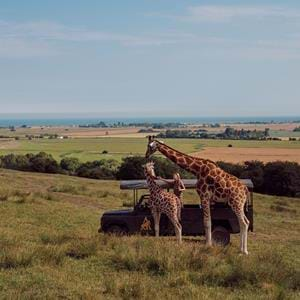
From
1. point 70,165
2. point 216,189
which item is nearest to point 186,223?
A: point 216,189

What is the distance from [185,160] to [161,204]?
4.83 ft

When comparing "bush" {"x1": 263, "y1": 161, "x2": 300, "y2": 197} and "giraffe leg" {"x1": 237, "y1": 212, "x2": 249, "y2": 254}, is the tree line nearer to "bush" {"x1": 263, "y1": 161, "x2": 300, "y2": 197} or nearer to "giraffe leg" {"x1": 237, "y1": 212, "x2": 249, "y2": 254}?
"bush" {"x1": 263, "y1": 161, "x2": 300, "y2": 197}

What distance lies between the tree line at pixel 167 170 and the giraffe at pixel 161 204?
29.8 meters

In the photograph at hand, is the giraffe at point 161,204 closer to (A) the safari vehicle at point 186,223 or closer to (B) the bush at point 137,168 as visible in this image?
(A) the safari vehicle at point 186,223

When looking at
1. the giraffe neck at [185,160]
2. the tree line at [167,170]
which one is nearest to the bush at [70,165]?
the tree line at [167,170]

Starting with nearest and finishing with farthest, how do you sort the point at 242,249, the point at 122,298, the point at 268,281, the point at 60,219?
the point at 122,298, the point at 268,281, the point at 242,249, the point at 60,219

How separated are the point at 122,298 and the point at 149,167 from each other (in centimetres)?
792

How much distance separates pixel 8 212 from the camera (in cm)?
2316

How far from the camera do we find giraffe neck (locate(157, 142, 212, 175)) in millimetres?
17125

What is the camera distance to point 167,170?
2264 inches

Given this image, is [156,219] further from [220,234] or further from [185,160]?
[220,234]

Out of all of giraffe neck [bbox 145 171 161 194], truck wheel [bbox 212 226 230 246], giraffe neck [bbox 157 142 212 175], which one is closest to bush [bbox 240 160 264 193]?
truck wheel [bbox 212 226 230 246]

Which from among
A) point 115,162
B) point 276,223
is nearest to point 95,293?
point 276,223

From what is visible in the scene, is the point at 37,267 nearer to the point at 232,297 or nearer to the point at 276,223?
the point at 232,297
